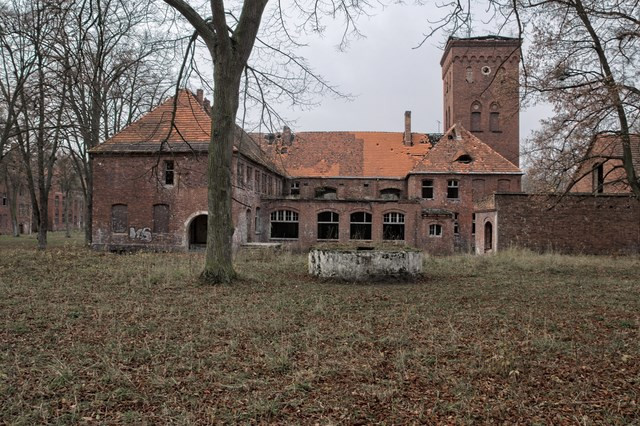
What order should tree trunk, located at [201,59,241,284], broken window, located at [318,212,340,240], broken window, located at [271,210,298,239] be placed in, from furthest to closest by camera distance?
broken window, located at [318,212,340,240]
broken window, located at [271,210,298,239]
tree trunk, located at [201,59,241,284]

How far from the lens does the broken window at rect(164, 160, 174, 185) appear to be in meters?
24.5

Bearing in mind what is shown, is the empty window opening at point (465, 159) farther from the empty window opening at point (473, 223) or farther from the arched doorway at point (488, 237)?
the arched doorway at point (488, 237)

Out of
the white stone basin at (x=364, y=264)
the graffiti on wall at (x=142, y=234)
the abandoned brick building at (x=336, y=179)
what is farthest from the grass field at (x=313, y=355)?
the graffiti on wall at (x=142, y=234)

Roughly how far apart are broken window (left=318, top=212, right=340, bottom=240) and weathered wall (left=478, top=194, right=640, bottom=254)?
10.0m

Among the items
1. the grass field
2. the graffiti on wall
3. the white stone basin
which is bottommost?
the grass field

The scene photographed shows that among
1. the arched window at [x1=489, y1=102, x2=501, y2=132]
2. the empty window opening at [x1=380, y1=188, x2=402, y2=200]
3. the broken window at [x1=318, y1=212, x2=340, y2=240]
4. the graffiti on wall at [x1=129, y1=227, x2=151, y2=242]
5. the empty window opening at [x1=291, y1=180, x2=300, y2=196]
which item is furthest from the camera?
the arched window at [x1=489, y1=102, x2=501, y2=132]

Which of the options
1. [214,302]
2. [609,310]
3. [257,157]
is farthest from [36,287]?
[257,157]

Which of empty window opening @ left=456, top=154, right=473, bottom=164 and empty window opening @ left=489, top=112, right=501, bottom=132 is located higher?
empty window opening @ left=489, top=112, right=501, bottom=132

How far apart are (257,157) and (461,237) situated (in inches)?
593

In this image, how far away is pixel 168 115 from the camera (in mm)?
24734

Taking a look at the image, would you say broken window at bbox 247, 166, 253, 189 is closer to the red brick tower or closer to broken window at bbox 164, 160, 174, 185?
broken window at bbox 164, 160, 174, 185

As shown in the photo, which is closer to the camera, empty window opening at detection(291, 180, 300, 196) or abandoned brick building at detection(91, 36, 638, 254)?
abandoned brick building at detection(91, 36, 638, 254)

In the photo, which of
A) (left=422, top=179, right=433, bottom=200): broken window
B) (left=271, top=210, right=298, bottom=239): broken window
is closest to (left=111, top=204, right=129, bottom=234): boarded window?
(left=271, top=210, right=298, bottom=239): broken window

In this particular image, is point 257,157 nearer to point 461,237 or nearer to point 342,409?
point 461,237
